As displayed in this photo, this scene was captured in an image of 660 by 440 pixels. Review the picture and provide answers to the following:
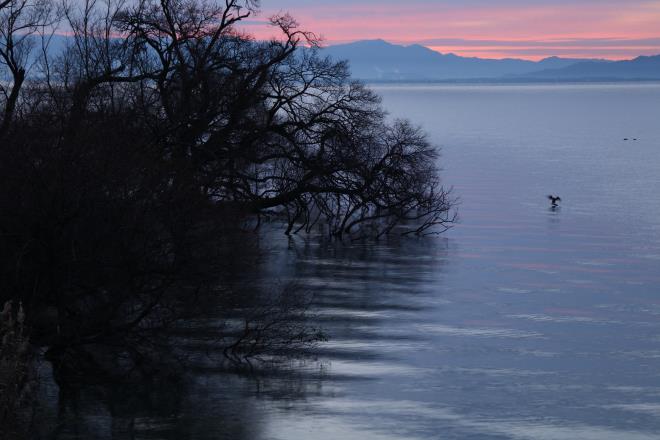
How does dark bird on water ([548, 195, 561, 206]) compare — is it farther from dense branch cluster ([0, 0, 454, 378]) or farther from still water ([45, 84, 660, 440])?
dense branch cluster ([0, 0, 454, 378])

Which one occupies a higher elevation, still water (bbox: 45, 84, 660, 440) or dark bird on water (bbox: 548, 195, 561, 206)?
dark bird on water (bbox: 548, 195, 561, 206)

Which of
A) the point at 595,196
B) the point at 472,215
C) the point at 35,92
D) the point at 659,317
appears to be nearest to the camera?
the point at 659,317

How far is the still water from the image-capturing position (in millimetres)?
23234

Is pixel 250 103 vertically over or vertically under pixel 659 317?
over

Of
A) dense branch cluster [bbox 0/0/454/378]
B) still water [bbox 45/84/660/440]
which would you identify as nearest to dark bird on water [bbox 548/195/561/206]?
still water [bbox 45/84/660/440]

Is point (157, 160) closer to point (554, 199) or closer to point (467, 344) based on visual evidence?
point (467, 344)

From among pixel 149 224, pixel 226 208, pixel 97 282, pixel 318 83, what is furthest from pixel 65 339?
pixel 318 83

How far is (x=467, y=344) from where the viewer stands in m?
31.2

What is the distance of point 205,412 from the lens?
2377cm

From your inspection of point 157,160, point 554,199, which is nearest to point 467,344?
point 157,160

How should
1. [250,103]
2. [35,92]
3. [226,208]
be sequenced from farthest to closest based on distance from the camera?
[250,103] < [35,92] < [226,208]

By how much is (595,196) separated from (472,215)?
46.8ft

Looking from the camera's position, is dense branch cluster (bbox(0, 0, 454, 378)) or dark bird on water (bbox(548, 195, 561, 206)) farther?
dark bird on water (bbox(548, 195, 561, 206))

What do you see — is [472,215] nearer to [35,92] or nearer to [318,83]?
[318,83]
